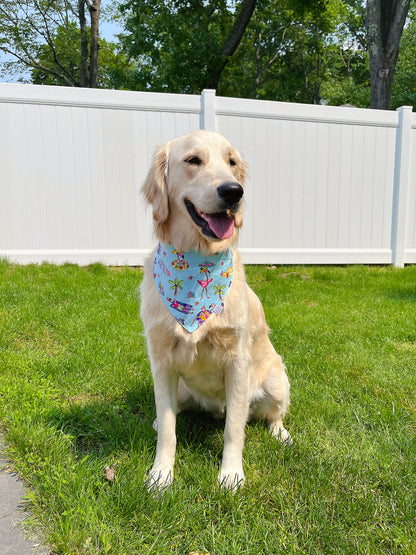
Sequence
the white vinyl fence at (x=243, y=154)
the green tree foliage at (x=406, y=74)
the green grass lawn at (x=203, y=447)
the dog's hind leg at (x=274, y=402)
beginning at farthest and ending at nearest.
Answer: the green tree foliage at (x=406, y=74) → the white vinyl fence at (x=243, y=154) → the dog's hind leg at (x=274, y=402) → the green grass lawn at (x=203, y=447)

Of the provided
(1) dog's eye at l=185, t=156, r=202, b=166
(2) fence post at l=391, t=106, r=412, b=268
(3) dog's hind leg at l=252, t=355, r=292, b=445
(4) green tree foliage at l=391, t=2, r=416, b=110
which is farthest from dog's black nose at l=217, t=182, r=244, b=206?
(4) green tree foliage at l=391, t=2, r=416, b=110

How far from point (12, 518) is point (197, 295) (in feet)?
3.52

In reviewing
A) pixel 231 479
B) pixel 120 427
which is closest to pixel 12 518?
pixel 120 427

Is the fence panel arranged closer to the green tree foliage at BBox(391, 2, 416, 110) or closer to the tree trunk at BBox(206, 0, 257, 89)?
the tree trunk at BBox(206, 0, 257, 89)

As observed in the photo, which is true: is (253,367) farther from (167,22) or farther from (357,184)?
(167,22)

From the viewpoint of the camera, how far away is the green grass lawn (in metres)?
1.42

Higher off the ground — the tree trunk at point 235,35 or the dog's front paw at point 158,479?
the tree trunk at point 235,35

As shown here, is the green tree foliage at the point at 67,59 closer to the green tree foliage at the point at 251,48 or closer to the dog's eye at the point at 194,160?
the green tree foliage at the point at 251,48

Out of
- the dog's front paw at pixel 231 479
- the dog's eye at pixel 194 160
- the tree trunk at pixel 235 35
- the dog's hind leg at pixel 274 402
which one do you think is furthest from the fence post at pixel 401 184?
the tree trunk at pixel 235 35

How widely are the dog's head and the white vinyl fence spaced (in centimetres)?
363

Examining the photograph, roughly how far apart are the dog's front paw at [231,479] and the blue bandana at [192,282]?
64cm

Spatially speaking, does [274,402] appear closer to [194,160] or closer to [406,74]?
[194,160]

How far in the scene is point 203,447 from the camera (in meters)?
2.05

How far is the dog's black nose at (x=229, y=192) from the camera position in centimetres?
168
